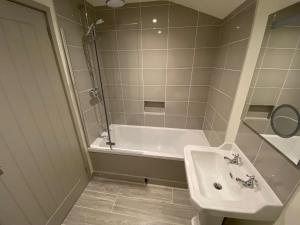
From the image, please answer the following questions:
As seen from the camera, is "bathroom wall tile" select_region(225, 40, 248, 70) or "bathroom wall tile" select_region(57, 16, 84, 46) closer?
"bathroom wall tile" select_region(225, 40, 248, 70)

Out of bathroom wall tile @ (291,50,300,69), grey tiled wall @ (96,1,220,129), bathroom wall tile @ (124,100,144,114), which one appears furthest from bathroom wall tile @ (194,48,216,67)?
bathroom wall tile @ (291,50,300,69)

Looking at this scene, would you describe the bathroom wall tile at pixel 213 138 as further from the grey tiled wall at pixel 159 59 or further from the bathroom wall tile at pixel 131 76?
the bathroom wall tile at pixel 131 76

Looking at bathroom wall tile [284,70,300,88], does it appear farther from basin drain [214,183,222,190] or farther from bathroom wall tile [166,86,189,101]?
bathroom wall tile [166,86,189,101]

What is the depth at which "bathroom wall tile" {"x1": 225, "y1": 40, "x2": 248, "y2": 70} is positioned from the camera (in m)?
1.09

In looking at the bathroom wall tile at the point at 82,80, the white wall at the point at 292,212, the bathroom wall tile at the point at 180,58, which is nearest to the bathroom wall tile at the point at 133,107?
the bathroom wall tile at the point at 82,80

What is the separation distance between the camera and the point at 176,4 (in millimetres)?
1623

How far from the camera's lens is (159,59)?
6.16 feet

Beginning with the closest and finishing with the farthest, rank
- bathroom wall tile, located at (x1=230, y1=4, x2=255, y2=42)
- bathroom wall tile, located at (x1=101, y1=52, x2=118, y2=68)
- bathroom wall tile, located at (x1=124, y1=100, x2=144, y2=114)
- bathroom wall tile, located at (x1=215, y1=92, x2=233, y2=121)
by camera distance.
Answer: bathroom wall tile, located at (x1=230, y1=4, x2=255, y2=42)
bathroom wall tile, located at (x1=215, y1=92, x2=233, y2=121)
bathroom wall tile, located at (x1=101, y1=52, x2=118, y2=68)
bathroom wall tile, located at (x1=124, y1=100, x2=144, y2=114)

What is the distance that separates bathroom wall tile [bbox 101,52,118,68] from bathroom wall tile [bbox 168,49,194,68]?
78cm

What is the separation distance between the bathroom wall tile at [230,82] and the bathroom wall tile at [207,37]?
0.53 meters

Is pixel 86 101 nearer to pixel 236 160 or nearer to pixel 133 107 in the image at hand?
pixel 133 107

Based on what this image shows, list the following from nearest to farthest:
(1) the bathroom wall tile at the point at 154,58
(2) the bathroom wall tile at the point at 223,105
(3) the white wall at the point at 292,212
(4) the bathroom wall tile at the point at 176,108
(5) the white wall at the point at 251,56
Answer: (3) the white wall at the point at 292,212, (5) the white wall at the point at 251,56, (2) the bathroom wall tile at the point at 223,105, (1) the bathroom wall tile at the point at 154,58, (4) the bathroom wall tile at the point at 176,108

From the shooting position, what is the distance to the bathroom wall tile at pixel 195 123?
212 cm

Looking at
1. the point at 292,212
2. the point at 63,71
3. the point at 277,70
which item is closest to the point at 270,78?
the point at 277,70
